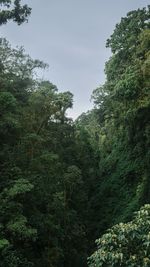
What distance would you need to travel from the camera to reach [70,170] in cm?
2352

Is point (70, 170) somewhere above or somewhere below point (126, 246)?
above

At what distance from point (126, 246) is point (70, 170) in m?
15.3

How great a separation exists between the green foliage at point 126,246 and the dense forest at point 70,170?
0.02 m

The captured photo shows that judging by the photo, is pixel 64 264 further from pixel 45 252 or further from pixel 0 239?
pixel 0 239

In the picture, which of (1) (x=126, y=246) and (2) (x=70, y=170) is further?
(2) (x=70, y=170)

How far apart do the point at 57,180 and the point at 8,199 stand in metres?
5.96

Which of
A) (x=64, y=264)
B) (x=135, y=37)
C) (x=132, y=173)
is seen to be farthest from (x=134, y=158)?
(x=64, y=264)

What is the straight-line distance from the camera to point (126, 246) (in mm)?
8266

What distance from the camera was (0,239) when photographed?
14.2 meters

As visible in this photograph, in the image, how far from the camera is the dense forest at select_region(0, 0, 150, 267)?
47.7ft

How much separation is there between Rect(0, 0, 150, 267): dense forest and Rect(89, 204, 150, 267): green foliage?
0.06 ft

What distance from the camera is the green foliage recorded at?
26.1ft

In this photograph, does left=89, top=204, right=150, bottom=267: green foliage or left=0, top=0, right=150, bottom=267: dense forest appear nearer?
left=89, top=204, right=150, bottom=267: green foliage

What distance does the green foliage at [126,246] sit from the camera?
7.96 metres
